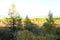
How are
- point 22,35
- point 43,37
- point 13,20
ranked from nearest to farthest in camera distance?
point 22,35
point 43,37
point 13,20

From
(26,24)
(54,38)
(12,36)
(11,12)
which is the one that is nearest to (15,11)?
(11,12)

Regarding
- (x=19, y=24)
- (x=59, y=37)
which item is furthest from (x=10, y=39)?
(x=19, y=24)

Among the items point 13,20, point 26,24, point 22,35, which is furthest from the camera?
point 13,20

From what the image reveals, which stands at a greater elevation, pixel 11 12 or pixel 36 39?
pixel 11 12

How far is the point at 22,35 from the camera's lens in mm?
17109

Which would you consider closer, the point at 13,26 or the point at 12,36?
the point at 12,36

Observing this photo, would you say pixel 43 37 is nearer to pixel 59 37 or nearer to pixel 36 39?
pixel 36 39

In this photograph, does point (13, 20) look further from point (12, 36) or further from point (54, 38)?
point (54, 38)

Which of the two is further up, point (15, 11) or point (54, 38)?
point (15, 11)

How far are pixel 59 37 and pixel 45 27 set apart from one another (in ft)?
5.16

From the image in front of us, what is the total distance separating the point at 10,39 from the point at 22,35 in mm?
3446

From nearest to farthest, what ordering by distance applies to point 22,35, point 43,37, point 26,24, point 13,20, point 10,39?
point 22,35, point 43,37, point 10,39, point 26,24, point 13,20

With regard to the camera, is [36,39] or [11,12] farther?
[11,12]

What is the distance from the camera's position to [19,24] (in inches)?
1045
